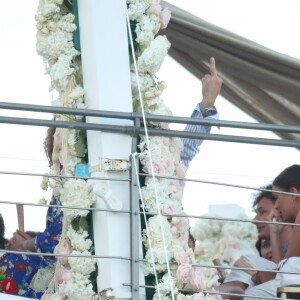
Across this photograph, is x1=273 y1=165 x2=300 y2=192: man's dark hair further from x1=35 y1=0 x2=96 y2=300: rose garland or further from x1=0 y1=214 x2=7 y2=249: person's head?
x1=0 y1=214 x2=7 y2=249: person's head

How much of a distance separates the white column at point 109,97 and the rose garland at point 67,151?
0.22 ft

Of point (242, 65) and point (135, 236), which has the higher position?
point (242, 65)

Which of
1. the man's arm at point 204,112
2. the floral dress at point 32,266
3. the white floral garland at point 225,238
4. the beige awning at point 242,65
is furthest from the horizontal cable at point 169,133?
the white floral garland at point 225,238

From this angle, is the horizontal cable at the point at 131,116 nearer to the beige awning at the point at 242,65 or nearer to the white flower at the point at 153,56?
the white flower at the point at 153,56

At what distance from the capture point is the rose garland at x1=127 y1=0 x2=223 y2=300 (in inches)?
250

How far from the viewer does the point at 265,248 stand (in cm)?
805

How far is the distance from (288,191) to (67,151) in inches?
62.6

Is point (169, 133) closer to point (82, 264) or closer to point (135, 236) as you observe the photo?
point (135, 236)

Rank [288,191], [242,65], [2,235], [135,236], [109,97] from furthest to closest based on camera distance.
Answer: [242,65] < [2,235] < [288,191] < [109,97] < [135,236]

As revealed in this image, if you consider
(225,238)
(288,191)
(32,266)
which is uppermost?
(225,238)

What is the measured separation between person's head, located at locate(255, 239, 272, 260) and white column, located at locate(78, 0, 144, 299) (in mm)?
1765

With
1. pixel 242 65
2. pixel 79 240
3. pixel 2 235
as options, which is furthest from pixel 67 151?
pixel 242 65

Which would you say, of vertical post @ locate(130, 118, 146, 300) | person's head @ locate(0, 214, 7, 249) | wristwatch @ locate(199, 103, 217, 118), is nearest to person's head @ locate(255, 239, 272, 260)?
wristwatch @ locate(199, 103, 217, 118)

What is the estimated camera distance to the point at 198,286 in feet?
20.7
